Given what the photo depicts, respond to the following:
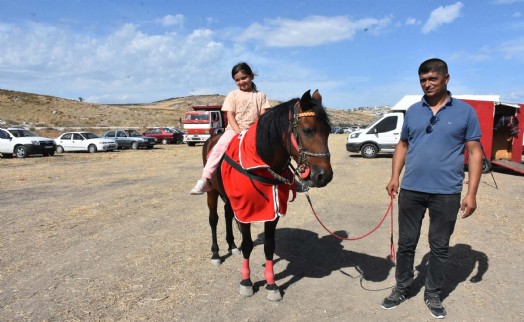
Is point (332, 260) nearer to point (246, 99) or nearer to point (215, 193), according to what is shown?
point (215, 193)

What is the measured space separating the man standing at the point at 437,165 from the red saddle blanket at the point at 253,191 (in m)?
1.27

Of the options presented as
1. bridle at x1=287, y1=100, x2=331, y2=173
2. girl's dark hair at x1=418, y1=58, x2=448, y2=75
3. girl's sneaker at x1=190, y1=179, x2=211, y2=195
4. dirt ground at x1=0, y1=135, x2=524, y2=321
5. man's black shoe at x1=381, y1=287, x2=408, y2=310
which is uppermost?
girl's dark hair at x1=418, y1=58, x2=448, y2=75

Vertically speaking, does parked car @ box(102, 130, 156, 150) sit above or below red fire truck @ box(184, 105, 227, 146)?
below

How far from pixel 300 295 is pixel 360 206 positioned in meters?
4.51

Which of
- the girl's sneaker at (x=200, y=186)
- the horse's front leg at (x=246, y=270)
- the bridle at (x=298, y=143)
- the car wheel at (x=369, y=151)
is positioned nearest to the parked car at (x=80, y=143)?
the car wheel at (x=369, y=151)

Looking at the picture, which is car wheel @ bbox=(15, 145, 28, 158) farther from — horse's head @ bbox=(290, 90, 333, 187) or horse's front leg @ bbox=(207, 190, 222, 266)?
horse's head @ bbox=(290, 90, 333, 187)

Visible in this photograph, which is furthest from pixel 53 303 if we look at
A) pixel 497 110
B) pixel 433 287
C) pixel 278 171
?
pixel 497 110

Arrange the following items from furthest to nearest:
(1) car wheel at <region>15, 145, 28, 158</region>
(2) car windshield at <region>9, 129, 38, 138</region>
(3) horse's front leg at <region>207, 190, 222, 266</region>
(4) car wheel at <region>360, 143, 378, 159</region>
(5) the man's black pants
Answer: (2) car windshield at <region>9, 129, 38, 138</region>, (1) car wheel at <region>15, 145, 28, 158</region>, (4) car wheel at <region>360, 143, 378, 159</region>, (3) horse's front leg at <region>207, 190, 222, 266</region>, (5) the man's black pants

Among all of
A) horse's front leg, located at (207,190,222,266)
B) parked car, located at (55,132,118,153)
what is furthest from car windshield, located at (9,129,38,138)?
horse's front leg, located at (207,190,222,266)

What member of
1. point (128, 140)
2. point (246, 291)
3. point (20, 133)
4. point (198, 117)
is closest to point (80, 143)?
point (20, 133)

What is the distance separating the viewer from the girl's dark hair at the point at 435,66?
10.6 feet

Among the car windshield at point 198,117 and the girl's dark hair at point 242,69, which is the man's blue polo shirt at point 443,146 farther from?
the car windshield at point 198,117

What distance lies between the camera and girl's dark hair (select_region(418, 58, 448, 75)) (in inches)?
127

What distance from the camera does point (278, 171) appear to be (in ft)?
12.0
